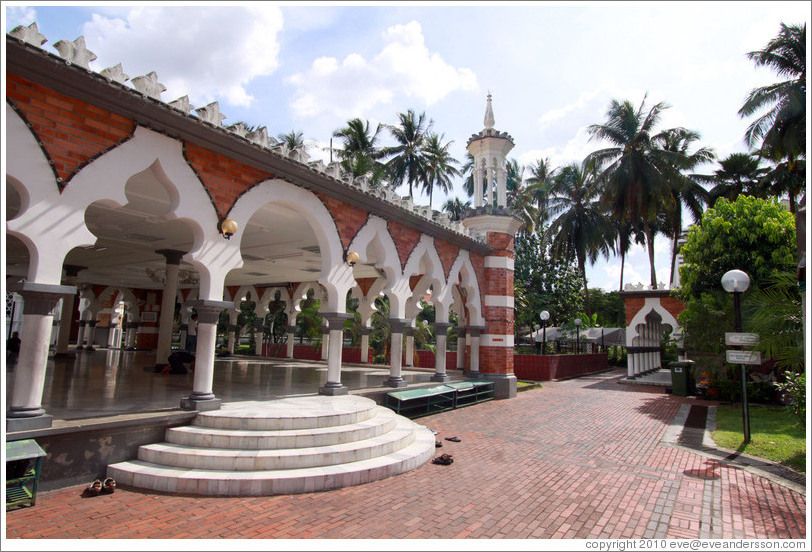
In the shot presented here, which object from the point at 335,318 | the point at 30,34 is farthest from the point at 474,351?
the point at 30,34

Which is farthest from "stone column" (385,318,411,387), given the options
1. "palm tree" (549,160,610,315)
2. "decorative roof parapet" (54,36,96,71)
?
"palm tree" (549,160,610,315)

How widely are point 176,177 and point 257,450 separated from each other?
12.4 feet

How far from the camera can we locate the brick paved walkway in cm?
423

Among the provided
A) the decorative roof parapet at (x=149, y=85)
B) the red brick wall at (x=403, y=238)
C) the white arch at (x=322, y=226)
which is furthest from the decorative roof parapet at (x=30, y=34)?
the red brick wall at (x=403, y=238)

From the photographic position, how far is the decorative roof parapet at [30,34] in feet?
15.9

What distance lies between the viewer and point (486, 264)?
46.7ft

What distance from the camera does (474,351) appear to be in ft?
45.9

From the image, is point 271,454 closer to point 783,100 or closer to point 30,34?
point 30,34

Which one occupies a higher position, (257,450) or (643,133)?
(643,133)

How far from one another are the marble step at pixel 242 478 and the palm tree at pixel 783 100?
2053cm

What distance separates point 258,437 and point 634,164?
23708 mm

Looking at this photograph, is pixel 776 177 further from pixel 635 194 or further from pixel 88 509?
pixel 88 509

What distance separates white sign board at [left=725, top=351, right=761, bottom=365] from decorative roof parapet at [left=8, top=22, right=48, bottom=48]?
10599 millimetres

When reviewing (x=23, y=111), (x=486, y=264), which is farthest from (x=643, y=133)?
(x=23, y=111)
